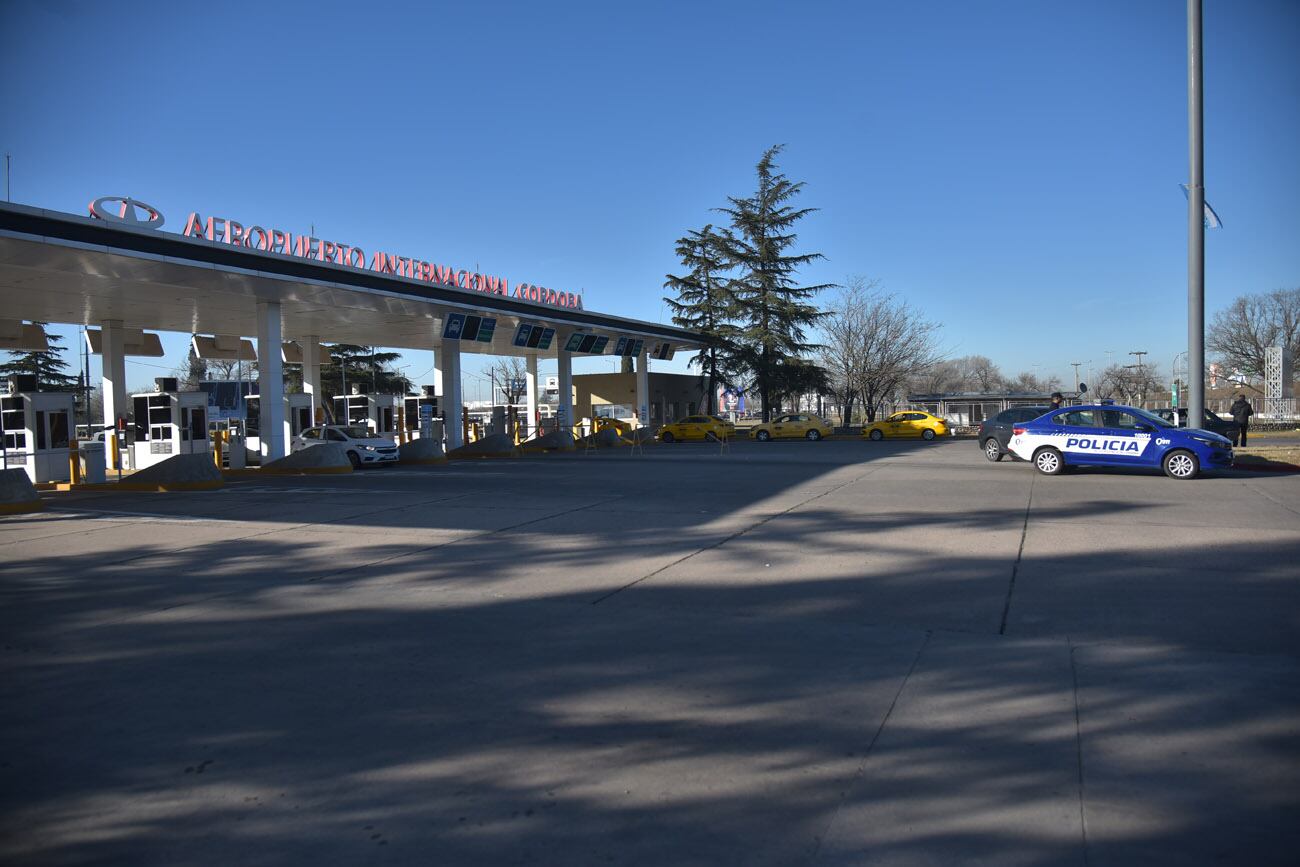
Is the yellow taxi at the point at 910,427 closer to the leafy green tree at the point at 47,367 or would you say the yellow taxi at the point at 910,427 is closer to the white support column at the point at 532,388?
the white support column at the point at 532,388

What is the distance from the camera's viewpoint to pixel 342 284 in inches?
971

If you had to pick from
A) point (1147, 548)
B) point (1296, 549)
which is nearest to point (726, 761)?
point (1147, 548)

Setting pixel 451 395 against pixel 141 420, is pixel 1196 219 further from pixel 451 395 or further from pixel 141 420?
pixel 141 420

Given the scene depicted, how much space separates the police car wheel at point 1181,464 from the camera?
59.0ft

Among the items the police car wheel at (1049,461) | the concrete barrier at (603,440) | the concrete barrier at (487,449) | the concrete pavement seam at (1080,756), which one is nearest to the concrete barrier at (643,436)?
the concrete barrier at (603,440)

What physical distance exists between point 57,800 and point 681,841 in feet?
10.2

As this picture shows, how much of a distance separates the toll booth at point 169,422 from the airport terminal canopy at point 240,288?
9.22 feet

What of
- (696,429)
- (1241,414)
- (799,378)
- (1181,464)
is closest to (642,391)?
(696,429)

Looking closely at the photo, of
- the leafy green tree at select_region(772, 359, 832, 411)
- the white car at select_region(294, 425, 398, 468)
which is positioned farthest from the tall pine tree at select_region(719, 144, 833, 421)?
the white car at select_region(294, 425, 398, 468)

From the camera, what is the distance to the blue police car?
17953 mm

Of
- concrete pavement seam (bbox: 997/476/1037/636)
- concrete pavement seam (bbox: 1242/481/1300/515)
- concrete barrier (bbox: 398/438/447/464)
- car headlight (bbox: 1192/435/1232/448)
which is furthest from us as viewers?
concrete barrier (bbox: 398/438/447/464)

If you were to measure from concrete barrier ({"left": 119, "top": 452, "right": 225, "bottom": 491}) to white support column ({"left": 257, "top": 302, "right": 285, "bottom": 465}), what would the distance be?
4773 mm

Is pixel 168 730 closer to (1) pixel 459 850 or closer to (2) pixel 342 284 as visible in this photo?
(1) pixel 459 850

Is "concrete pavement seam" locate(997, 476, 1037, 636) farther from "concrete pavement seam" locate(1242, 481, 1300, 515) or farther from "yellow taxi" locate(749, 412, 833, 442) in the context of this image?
"yellow taxi" locate(749, 412, 833, 442)
